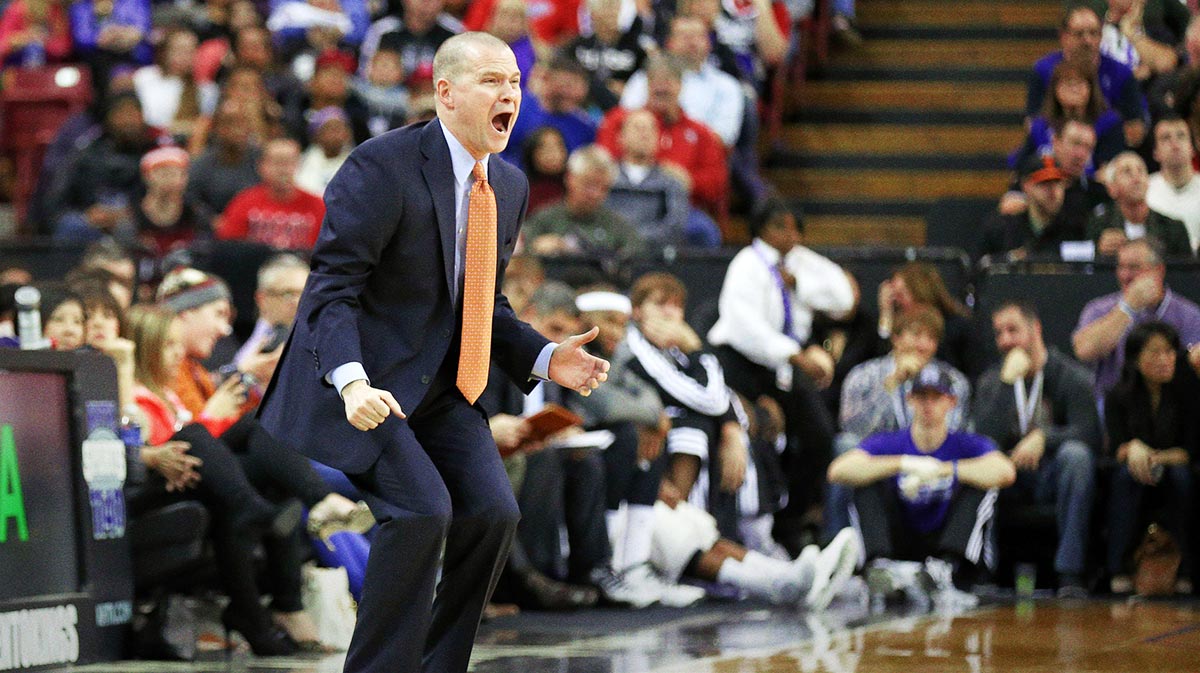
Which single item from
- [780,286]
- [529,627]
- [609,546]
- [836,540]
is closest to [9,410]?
[529,627]

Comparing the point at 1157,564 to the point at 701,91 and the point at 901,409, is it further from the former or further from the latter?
the point at 701,91

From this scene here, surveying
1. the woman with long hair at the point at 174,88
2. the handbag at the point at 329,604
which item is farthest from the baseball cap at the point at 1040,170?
the woman with long hair at the point at 174,88

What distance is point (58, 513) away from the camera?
626cm

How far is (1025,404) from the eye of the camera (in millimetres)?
9633

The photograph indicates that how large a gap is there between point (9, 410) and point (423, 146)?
213 cm

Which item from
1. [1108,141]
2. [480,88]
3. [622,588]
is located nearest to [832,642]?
[622,588]

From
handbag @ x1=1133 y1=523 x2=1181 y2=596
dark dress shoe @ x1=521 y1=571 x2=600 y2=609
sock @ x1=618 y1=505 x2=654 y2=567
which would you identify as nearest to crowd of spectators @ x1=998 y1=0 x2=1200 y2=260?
handbag @ x1=1133 y1=523 x2=1181 y2=596

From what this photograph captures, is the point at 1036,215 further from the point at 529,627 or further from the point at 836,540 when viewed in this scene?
the point at 529,627

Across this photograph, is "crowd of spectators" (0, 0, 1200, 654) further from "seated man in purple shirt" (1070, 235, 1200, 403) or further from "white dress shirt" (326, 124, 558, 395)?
"white dress shirt" (326, 124, 558, 395)

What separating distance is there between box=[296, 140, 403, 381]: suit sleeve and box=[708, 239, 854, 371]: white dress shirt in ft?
18.3

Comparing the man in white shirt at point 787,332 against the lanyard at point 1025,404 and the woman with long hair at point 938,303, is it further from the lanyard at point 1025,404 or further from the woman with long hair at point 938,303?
the lanyard at point 1025,404

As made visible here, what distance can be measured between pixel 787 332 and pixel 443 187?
5.74 m

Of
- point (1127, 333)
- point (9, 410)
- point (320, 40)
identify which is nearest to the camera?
point (9, 410)

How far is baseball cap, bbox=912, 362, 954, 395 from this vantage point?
9234 mm
